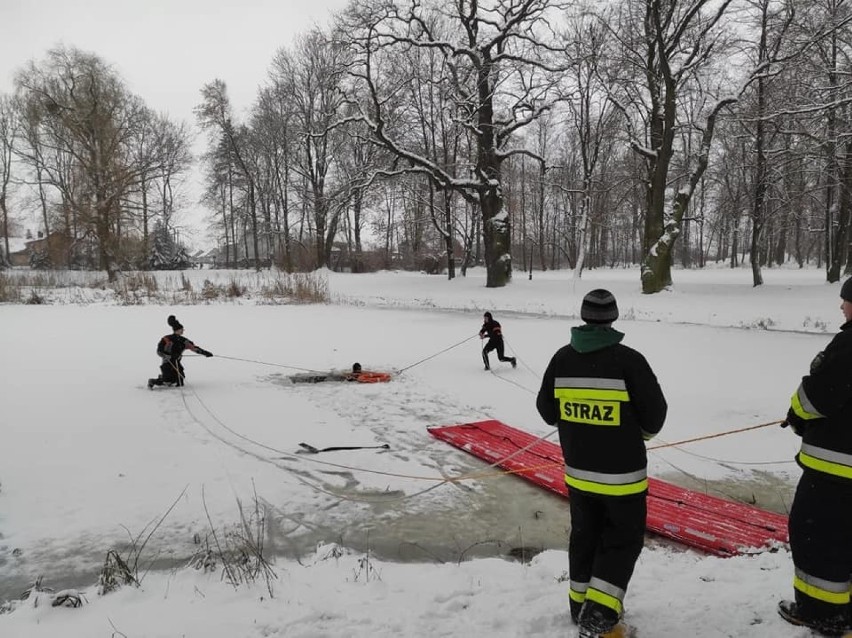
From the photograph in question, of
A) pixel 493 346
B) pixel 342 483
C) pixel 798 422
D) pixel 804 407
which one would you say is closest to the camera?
pixel 804 407

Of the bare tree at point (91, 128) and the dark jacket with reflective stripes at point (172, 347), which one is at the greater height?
the bare tree at point (91, 128)

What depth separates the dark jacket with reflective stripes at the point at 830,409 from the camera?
7.79 feet

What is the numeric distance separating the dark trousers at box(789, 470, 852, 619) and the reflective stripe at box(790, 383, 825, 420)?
0.96 ft

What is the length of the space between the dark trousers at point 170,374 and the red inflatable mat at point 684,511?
5224 millimetres

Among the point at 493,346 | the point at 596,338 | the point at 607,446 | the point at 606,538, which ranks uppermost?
the point at 596,338

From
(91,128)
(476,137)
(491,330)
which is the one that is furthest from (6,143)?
(491,330)

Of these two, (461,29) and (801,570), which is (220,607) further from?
(461,29)

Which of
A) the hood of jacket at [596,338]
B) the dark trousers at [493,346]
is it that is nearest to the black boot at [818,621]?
the hood of jacket at [596,338]

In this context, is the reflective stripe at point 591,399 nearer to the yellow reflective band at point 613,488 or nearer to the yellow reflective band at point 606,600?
the yellow reflective band at point 613,488

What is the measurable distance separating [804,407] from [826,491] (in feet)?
1.35

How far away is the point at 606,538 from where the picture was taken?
2.58 m

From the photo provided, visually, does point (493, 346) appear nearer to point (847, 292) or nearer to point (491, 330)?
point (491, 330)

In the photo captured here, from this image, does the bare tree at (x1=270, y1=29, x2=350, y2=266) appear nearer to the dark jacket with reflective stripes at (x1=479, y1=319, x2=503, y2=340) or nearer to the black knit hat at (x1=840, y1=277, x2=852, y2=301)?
the dark jacket with reflective stripes at (x1=479, y1=319, x2=503, y2=340)

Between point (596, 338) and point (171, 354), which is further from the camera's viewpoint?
point (171, 354)
